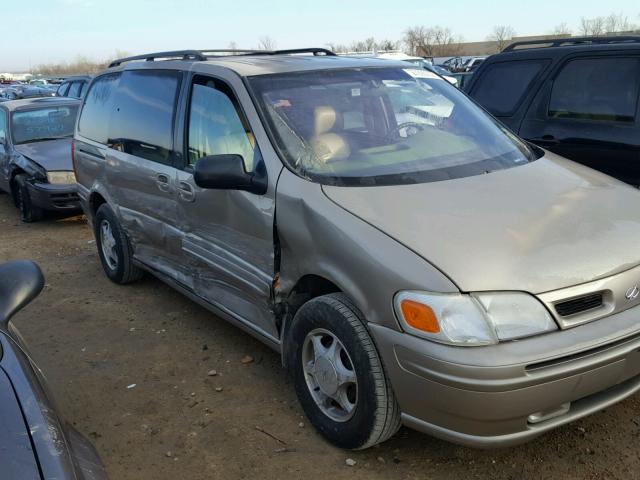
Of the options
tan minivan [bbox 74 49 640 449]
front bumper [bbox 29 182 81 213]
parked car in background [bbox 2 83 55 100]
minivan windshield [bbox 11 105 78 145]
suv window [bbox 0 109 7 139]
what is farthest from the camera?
parked car in background [bbox 2 83 55 100]

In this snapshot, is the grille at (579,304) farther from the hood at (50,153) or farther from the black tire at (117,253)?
the hood at (50,153)

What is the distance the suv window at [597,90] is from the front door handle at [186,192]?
3075mm

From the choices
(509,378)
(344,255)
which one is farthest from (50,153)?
(509,378)

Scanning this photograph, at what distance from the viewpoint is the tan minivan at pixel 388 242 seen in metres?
2.35

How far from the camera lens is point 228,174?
315cm

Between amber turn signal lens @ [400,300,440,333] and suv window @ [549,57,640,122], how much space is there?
3118 mm

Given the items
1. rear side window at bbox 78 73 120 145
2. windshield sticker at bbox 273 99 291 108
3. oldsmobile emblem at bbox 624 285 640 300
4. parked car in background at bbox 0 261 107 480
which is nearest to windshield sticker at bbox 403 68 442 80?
windshield sticker at bbox 273 99 291 108

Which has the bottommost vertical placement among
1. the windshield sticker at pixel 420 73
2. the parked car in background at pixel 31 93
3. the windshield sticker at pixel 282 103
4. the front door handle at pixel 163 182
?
the parked car in background at pixel 31 93

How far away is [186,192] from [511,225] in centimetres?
203

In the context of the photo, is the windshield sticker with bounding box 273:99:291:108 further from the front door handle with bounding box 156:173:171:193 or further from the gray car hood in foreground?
the front door handle with bounding box 156:173:171:193

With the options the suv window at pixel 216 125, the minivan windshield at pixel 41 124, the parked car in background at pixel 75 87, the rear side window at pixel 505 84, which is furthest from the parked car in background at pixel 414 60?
the parked car in background at pixel 75 87

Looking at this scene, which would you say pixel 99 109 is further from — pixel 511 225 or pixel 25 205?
pixel 511 225

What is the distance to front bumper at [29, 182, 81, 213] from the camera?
7.84 meters

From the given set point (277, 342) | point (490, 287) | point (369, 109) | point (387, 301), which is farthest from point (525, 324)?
point (369, 109)
